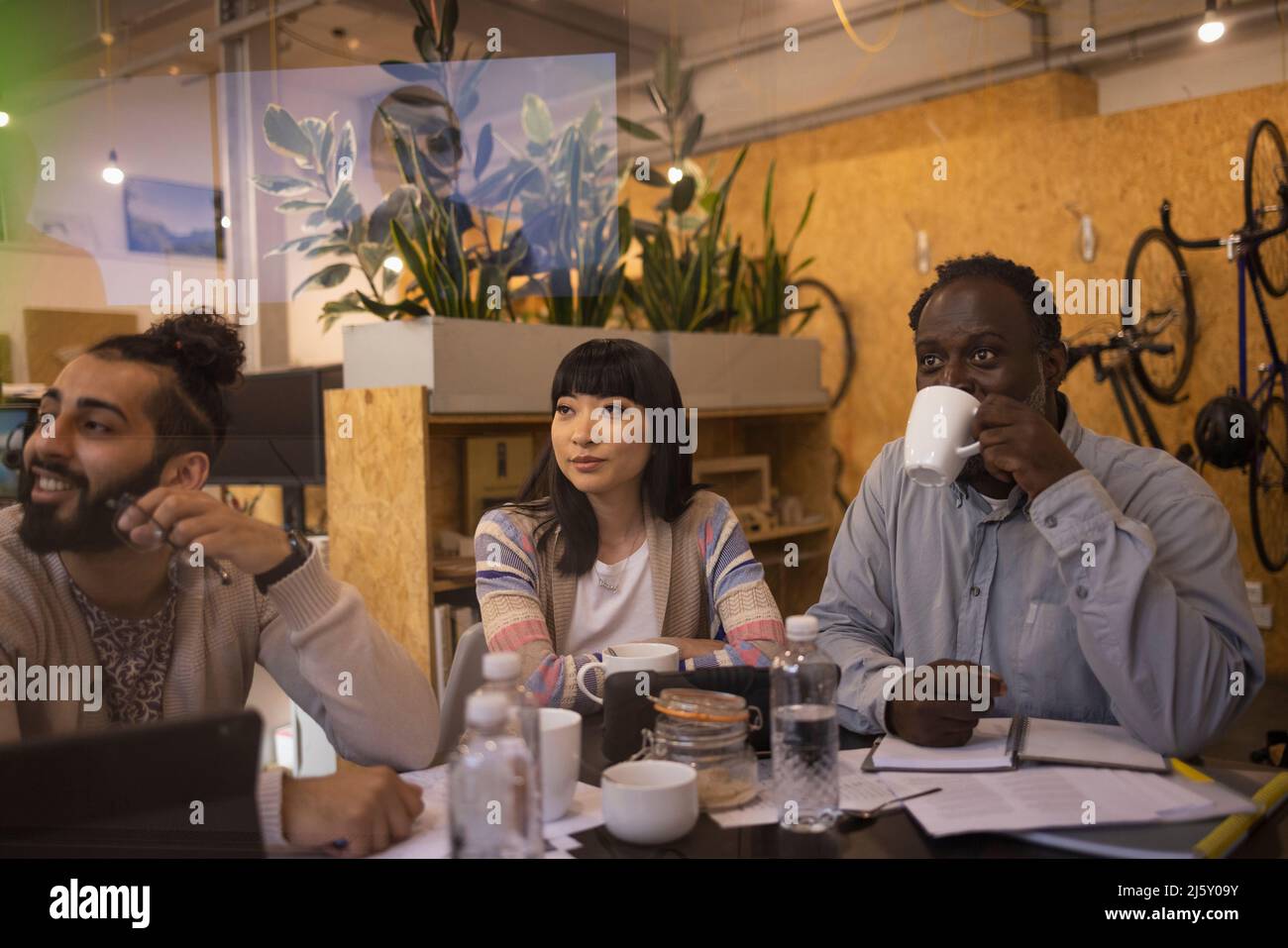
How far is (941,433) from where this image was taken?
109cm

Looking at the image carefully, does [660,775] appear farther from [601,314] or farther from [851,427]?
[601,314]

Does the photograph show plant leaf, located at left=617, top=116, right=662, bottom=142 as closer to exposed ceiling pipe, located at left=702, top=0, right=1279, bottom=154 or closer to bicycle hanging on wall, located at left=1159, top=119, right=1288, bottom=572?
exposed ceiling pipe, located at left=702, top=0, right=1279, bottom=154

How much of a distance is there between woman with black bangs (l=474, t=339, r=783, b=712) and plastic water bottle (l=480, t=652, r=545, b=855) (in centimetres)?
51

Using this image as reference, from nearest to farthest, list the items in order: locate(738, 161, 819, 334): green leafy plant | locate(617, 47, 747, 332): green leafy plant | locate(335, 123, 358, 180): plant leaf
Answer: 1. locate(335, 123, 358, 180): plant leaf
2. locate(617, 47, 747, 332): green leafy plant
3. locate(738, 161, 819, 334): green leafy plant

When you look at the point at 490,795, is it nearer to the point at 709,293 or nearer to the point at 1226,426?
the point at 709,293

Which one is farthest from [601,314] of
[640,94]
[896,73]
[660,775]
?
[660,775]

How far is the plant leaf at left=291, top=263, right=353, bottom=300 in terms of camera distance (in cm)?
180

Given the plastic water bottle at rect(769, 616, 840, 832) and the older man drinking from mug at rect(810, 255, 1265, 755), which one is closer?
the plastic water bottle at rect(769, 616, 840, 832)

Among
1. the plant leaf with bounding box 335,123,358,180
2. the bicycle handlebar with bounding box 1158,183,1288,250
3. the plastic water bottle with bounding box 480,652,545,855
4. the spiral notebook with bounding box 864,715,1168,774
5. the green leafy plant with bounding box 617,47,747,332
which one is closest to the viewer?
the plastic water bottle with bounding box 480,652,545,855

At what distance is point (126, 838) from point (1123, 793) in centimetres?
98

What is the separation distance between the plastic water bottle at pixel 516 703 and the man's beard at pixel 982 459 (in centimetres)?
57

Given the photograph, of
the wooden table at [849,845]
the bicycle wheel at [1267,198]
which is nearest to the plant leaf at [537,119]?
the wooden table at [849,845]

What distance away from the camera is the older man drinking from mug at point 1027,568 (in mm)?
1123

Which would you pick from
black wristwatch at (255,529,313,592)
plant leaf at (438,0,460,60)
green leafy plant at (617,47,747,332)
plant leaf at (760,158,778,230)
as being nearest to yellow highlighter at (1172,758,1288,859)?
black wristwatch at (255,529,313,592)
